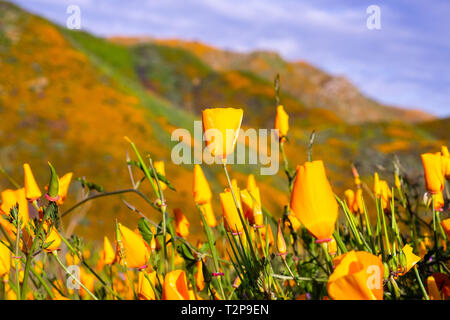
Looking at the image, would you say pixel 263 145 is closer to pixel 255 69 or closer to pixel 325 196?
pixel 325 196

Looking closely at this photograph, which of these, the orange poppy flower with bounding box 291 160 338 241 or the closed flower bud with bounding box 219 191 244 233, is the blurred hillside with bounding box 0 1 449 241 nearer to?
the closed flower bud with bounding box 219 191 244 233

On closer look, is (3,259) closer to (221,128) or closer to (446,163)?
(221,128)

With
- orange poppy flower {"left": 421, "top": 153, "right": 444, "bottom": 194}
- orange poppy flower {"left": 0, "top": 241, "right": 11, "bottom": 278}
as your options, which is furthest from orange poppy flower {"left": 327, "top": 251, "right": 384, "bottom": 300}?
orange poppy flower {"left": 0, "top": 241, "right": 11, "bottom": 278}

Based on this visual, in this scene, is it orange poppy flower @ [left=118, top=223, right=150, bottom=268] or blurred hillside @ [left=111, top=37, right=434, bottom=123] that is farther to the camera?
blurred hillside @ [left=111, top=37, right=434, bottom=123]

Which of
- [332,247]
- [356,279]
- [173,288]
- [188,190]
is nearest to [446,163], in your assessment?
[332,247]

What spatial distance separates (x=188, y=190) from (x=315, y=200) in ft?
41.9

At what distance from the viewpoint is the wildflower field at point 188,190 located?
0.96 m

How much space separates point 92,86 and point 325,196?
62.3 ft

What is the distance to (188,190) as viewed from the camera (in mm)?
13445

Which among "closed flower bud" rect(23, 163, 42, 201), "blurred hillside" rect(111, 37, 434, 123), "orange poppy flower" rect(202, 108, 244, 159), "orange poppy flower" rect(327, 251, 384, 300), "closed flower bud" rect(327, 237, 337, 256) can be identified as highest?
"blurred hillside" rect(111, 37, 434, 123)

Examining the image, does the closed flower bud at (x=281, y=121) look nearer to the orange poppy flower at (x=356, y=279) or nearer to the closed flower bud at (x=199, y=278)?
the closed flower bud at (x=199, y=278)

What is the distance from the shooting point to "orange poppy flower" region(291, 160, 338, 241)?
762 mm

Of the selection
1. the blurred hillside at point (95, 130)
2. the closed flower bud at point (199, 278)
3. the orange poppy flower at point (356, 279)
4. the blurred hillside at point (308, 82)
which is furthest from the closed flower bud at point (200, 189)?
the blurred hillside at point (308, 82)
